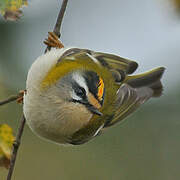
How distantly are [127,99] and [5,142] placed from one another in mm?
790

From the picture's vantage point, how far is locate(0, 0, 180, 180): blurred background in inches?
143

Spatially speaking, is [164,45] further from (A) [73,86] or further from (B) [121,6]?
(A) [73,86]

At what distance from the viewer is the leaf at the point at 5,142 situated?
4.95 ft

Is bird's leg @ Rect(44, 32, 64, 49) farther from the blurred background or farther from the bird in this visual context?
the blurred background

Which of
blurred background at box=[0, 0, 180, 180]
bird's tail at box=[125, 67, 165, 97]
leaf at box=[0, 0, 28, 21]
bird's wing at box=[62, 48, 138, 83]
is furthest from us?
blurred background at box=[0, 0, 180, 180]

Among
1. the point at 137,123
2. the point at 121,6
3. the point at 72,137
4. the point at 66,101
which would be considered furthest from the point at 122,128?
the point at 66,101

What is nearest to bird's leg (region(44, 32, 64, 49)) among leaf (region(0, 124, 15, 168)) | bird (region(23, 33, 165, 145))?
bird (region(23, 33, 165, 145))

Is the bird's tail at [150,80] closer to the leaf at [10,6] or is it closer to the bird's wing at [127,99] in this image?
the bird's wing at [127,99]

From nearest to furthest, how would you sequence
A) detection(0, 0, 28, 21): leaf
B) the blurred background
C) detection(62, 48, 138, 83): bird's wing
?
detection(0, 0, 28, 21): leaf, detection(62, 48, 138, 83): bird's wing, the blurred background

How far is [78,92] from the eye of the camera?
5.12ft

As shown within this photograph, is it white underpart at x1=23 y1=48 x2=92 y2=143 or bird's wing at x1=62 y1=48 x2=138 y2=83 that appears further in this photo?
bird's wing at x1=62 y1=48 x2=138 y2=83

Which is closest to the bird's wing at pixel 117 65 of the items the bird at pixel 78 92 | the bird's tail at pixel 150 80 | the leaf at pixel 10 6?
the bird at pixel 78 92

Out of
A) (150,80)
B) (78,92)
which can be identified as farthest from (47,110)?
(150,80)

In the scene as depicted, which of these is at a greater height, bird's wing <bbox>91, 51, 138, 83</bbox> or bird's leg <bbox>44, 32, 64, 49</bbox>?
bird's leg <bbox>44, 32, 64, 49</bbox>
